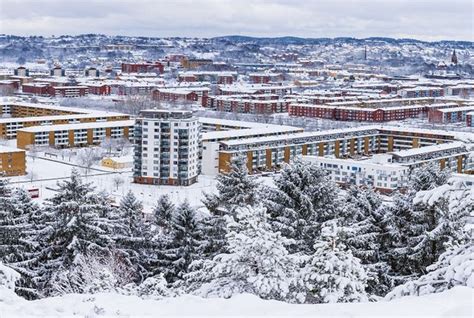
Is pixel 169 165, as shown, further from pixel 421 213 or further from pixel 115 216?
pixel 421 213

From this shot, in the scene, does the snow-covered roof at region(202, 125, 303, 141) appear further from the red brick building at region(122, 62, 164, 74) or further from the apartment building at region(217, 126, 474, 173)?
the red brick building at region(122, 62, 164, 74)

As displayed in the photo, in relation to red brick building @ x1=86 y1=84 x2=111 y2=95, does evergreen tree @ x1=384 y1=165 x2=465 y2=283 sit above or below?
below

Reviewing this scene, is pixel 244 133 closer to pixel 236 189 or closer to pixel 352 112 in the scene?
pixel 352 112

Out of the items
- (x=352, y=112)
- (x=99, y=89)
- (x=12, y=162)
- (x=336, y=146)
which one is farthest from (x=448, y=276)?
(x=99, y=89)

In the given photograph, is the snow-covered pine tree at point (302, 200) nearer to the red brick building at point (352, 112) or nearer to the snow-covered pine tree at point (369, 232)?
the snow-covered pine tree at point (369, 232)

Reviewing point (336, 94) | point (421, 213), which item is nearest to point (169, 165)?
point (421, 213)

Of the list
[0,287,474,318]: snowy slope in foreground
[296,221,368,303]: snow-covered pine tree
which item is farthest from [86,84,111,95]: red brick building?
[0,287,474,318]: snowy slope in foreground

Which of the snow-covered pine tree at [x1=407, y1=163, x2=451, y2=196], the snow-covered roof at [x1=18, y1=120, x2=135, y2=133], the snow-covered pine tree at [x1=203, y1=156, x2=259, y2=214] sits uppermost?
the snow-covered pine tree at [x1=407, y1=163, x2=451, y2=196]
